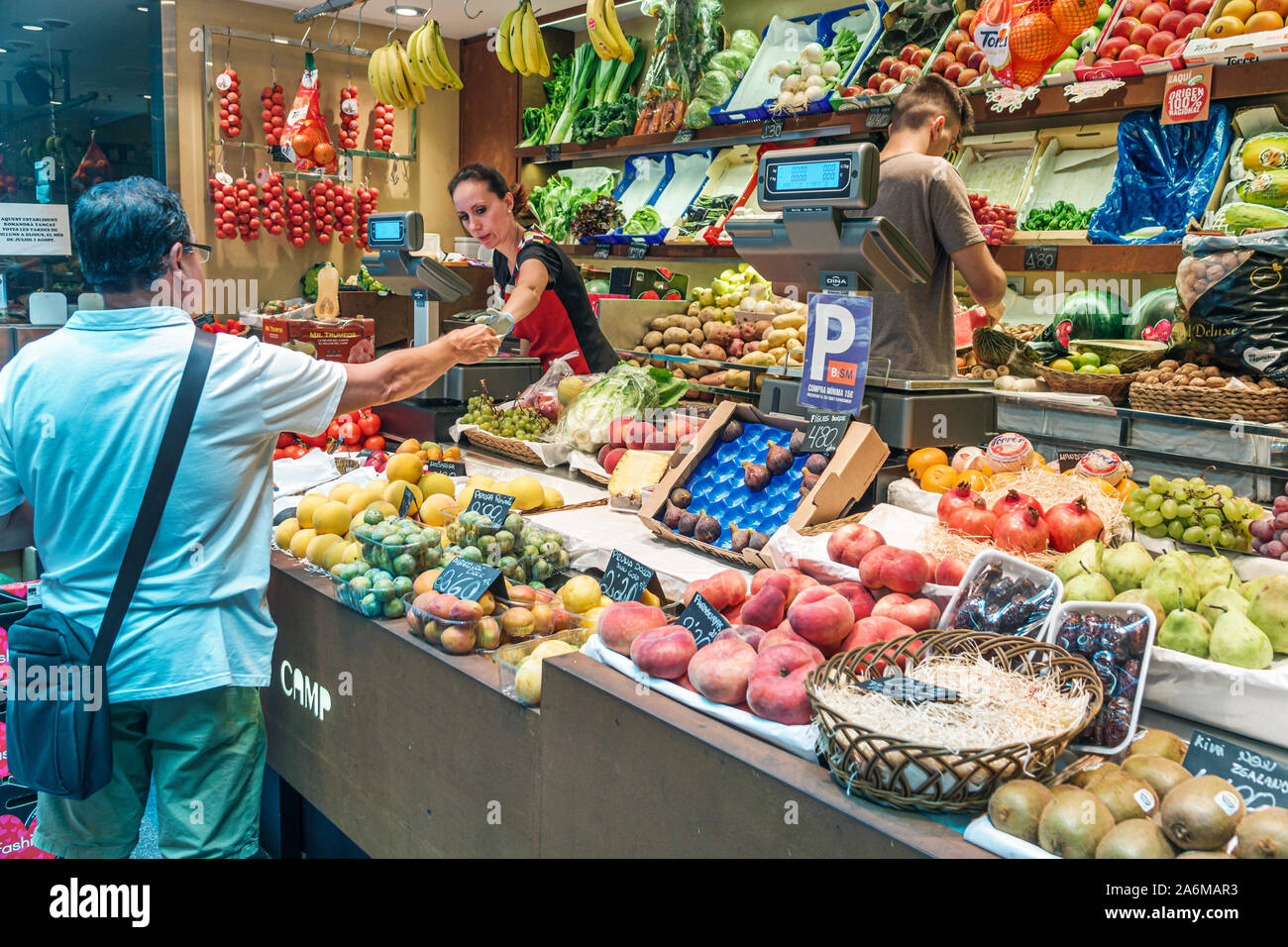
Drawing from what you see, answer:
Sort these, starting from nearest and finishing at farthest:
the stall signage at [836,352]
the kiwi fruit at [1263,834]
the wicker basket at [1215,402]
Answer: the kiwi fruit at [1263,834]
the stall signage at [836,352]
the wicker basket at [1215,402]

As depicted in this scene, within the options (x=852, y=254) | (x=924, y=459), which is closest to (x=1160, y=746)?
(x=924, y=459)

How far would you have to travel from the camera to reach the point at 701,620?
176 cm

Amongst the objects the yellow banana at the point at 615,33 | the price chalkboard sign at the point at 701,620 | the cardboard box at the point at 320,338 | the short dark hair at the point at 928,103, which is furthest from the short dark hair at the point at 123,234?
the yellow banana at the point at 615,33

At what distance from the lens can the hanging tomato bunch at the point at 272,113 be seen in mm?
7078

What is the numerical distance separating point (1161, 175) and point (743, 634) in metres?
3.63

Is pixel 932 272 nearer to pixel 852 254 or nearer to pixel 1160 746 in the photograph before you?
pixel 852 254

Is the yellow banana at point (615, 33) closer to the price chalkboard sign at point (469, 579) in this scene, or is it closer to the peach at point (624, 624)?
the price chalkboard sign at point (469, 579)

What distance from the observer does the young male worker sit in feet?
10.5

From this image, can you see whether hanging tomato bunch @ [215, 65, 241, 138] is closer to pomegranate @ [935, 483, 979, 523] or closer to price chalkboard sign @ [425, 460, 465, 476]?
price chalkboard sign @ [425, 460, 465, 476]

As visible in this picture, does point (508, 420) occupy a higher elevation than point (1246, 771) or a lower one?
higher

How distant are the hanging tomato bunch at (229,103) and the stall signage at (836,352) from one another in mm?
5771
